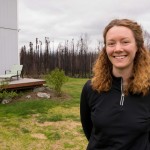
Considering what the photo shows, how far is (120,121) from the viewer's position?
1.77 metres

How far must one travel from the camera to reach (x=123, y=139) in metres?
1.76

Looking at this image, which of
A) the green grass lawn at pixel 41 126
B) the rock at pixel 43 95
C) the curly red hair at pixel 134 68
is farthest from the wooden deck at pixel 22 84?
the curly red hair at pixel 134 68

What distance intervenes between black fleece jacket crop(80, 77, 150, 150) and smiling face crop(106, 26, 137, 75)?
0.43 ft

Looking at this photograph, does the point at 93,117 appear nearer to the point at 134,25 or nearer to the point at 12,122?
the point at 134,25

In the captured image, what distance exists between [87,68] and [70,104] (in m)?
11.4

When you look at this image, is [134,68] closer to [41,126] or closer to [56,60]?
[41,126]

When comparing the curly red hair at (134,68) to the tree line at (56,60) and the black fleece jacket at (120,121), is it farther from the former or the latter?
the tree line at (56,60)

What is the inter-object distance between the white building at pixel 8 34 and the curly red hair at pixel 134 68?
11.8 m

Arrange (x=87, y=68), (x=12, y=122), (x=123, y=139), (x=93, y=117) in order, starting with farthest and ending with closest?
(x=87, y=68) < (x=12, y=122) < (x=93, y=117) < (x=123, y=139)

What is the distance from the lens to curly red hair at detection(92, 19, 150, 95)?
1816mm

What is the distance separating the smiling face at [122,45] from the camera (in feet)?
5.85

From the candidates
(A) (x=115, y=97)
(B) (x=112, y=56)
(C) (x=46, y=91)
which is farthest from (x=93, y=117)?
(C) (x=46, y=91)

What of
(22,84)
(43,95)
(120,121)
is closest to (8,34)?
(22,84)

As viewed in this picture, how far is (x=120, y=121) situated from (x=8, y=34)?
12668mm
